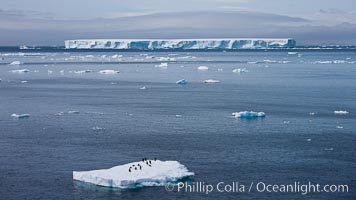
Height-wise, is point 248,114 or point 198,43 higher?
point 198,43

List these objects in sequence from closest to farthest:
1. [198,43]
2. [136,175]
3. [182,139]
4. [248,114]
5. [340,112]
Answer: [136,175], [182,139], [248,114], [340,112], [198,43]

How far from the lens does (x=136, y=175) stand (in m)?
12.6

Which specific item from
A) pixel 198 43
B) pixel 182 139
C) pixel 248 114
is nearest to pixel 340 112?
pixel 248 114

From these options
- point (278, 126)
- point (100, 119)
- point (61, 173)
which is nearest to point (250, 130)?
point (278, 126)

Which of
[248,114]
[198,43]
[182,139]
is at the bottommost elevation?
[182,139]

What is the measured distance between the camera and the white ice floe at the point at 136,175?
12.3 meters

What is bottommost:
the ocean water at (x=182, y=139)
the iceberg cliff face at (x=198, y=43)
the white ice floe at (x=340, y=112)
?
the ocean water at (x=182, y=139)

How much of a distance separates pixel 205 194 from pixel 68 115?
1108 centimetres

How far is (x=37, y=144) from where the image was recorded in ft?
54.5

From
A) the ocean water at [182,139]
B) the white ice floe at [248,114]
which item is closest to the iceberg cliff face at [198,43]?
the ocean water at [182,139]

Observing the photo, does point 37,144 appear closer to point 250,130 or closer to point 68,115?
point 68,115

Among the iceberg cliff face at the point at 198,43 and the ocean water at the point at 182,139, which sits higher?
the iceberg cliff face at the point at 198,43

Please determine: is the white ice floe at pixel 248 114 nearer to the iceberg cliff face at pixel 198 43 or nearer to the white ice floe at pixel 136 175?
the white ice floe at pixel 136 175

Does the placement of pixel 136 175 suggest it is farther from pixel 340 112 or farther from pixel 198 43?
pixel 198 43
